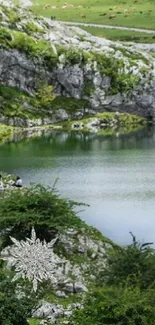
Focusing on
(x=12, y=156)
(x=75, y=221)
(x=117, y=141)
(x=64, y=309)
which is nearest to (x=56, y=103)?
(x=117, y=141)

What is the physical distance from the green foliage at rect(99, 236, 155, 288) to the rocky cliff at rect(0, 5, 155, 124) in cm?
11031

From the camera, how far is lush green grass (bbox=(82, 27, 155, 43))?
178500 mm

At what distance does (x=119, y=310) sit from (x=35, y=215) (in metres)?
13.3

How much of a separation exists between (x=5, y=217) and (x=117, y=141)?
77444mm

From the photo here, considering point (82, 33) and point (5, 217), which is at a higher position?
point (82, 33)

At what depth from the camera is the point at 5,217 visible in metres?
35.5

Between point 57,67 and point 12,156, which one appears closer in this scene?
point 12,156

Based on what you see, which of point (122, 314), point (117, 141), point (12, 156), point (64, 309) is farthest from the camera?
point (117, 141)

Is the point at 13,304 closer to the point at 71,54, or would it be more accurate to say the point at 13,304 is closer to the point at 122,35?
the point at 71,54

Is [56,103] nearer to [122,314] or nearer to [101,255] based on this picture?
[101,255]

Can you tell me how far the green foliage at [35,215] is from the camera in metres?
35.3

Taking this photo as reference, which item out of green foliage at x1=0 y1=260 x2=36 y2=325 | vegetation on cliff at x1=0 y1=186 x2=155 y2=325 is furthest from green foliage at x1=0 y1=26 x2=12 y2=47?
green foliage at x1=0 y1=260 x2=36 y2=325

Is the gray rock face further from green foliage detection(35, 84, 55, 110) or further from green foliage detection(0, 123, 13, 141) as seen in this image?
green foliage detection(0, 123, 13, 141)

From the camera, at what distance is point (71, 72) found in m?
150
